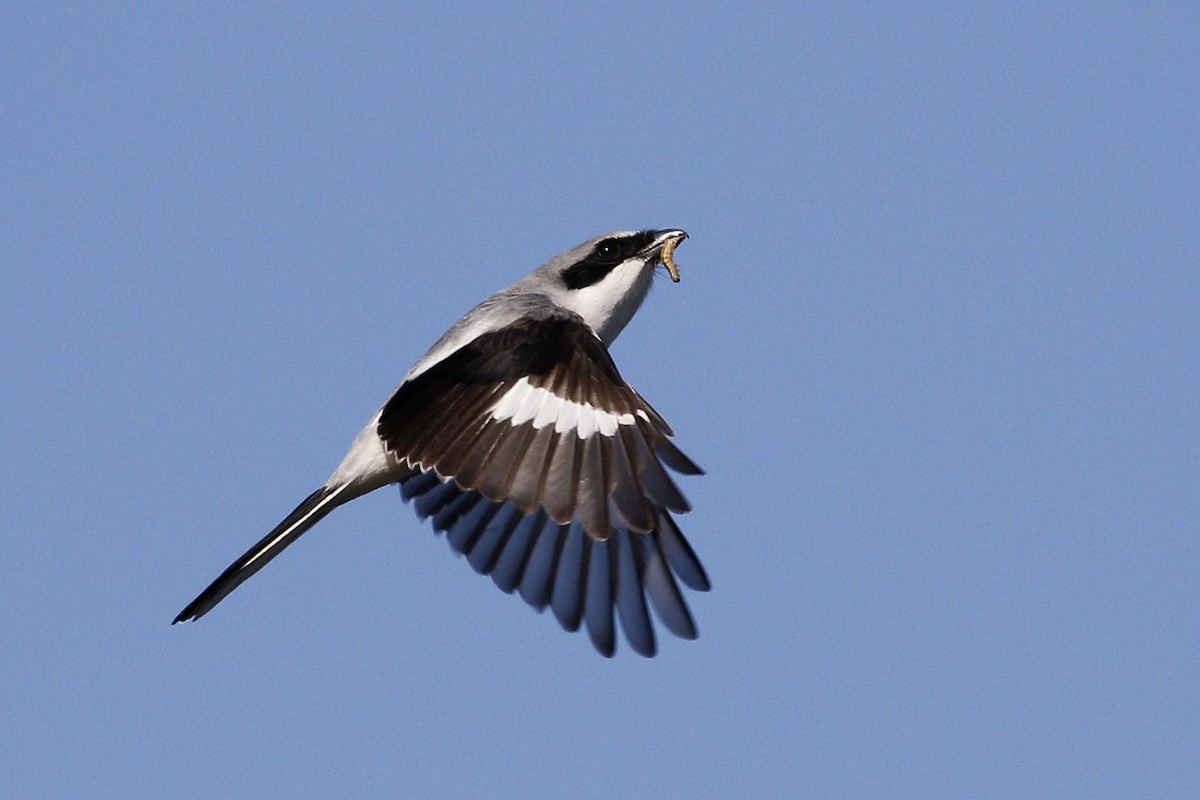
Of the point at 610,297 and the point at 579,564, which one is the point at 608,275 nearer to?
the point at 610,297

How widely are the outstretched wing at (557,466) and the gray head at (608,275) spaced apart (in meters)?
0.59

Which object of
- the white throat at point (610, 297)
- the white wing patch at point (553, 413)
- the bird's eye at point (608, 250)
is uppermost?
the bird's eye at point (608, 250)

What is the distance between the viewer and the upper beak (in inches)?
243

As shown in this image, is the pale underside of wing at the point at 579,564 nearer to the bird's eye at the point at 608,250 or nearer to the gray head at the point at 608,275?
the gray head at the point at 608,275

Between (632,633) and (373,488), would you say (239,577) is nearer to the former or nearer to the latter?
(373,488)

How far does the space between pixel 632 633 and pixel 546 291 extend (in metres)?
1.79

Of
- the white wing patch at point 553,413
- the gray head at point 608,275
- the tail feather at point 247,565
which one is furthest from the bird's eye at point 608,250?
the tail feather at point 247,565

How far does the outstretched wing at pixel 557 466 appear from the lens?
4637 mm

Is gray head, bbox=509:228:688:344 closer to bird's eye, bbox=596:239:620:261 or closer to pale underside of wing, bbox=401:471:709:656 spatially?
bird's eye, bbox=596:239:620:261

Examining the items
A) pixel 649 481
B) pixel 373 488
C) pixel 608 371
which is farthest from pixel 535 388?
pixel 373 488

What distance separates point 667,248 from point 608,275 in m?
0.27

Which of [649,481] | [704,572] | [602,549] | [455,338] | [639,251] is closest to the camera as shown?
[649,481]

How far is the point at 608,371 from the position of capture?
16.7ft

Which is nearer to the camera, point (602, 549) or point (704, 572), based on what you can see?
point (704, 572)
